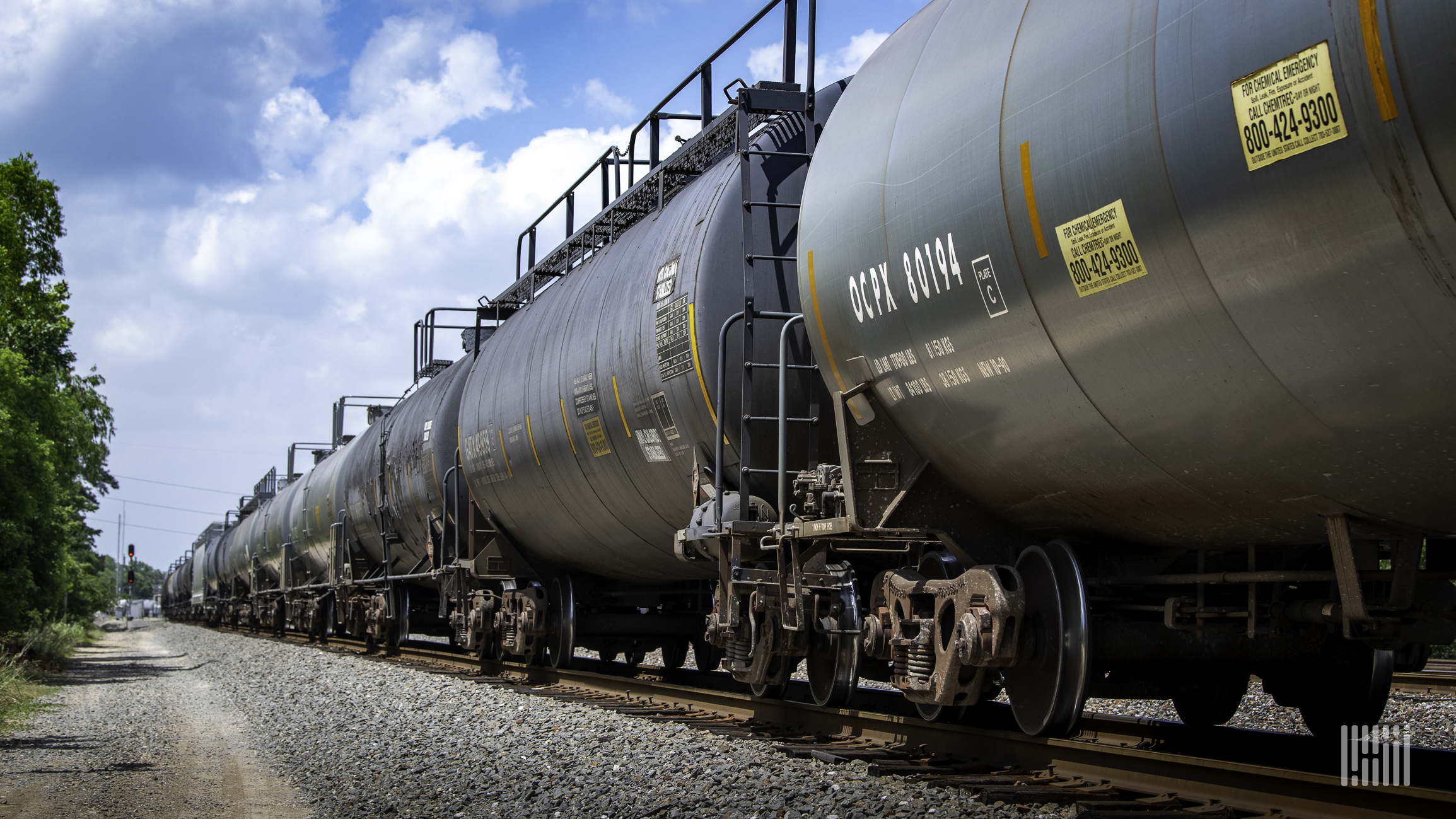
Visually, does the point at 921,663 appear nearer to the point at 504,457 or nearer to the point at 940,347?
the point at 940,347

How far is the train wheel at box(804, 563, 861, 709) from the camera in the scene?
23.0ft

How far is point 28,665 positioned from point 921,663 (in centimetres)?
1811

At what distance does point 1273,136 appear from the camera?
3.44 metres

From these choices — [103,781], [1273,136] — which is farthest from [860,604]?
[103,781]

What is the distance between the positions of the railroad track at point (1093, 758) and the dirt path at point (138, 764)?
3.00 metres

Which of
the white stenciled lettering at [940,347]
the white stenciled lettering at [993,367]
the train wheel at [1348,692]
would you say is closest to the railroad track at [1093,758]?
the train wheel at [1348,692]

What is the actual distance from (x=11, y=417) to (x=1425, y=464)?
57.6 feet

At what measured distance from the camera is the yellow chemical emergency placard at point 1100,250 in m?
4.08

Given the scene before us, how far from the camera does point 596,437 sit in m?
9.38

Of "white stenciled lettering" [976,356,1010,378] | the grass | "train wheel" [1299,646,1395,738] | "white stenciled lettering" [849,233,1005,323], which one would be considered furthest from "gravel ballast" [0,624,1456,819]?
"white stenciled lettering" [849,233,1005,323]

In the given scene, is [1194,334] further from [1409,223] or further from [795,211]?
[795,211]

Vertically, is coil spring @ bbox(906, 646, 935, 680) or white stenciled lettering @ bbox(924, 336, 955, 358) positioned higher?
white stenciled lettering @ bbox(924, 336, 955, 358)

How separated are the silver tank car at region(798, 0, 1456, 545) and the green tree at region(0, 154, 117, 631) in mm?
14773

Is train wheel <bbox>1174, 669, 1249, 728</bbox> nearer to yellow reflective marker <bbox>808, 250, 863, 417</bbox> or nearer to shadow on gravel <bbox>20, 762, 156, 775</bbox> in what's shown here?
yellow reflective marker <bbox>808, 250, 863, 417</bbox>
